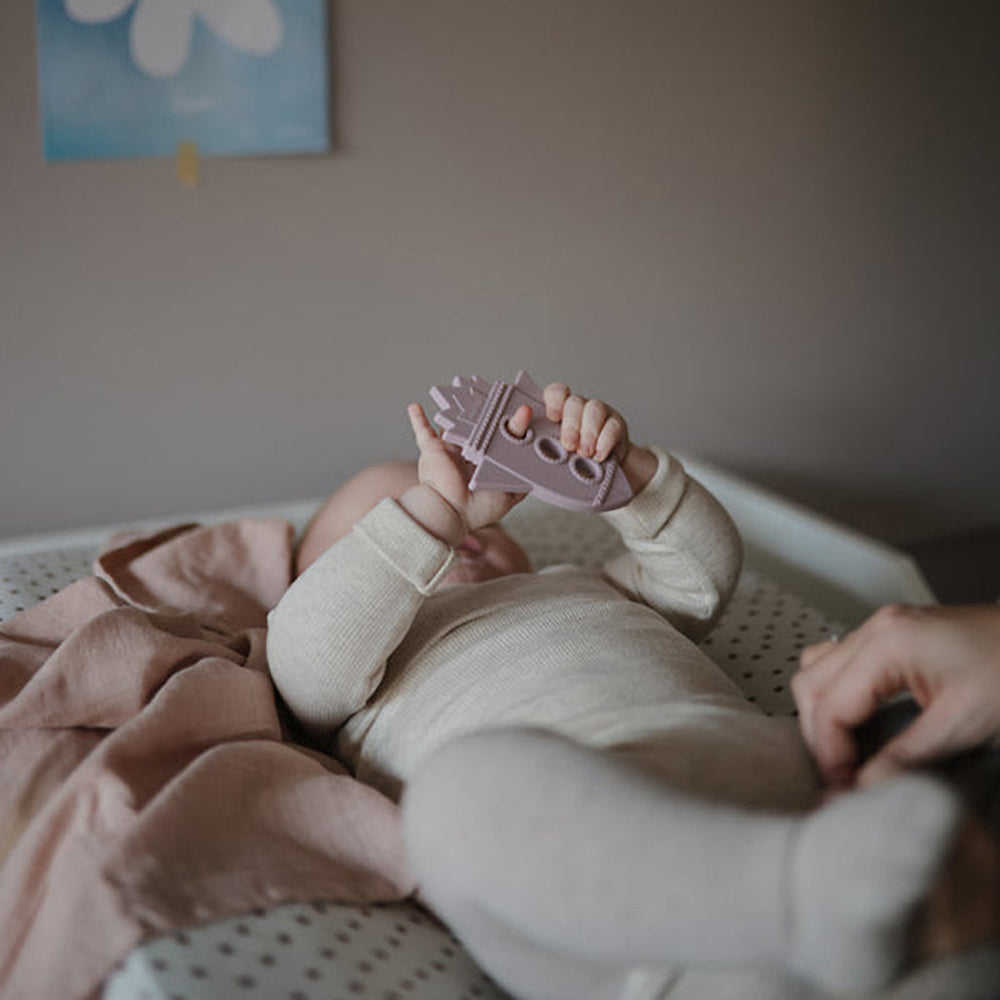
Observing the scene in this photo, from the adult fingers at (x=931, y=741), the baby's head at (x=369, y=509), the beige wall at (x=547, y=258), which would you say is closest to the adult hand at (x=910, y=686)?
the adult fingers at (x=931, y=741)

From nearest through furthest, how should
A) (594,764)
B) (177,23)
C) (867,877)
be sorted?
(867,877) < (594,764) < (177,23)

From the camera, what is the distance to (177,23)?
5.08 feet

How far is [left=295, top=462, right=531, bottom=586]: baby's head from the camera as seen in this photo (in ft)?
4.18

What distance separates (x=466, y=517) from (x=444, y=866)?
37cm

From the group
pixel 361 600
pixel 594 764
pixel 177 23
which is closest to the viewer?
pixel 594 764

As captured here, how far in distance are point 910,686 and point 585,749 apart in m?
0.24

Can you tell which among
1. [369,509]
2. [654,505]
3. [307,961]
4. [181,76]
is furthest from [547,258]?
[307,961]

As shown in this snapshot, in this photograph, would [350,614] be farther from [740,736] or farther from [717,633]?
[717,633]

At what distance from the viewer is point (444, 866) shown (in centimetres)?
68

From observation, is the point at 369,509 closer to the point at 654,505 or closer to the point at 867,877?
the point at 654,505

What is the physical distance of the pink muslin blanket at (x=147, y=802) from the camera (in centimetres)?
78

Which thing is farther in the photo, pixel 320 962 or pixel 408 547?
pixel 408 547

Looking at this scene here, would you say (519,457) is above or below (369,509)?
above

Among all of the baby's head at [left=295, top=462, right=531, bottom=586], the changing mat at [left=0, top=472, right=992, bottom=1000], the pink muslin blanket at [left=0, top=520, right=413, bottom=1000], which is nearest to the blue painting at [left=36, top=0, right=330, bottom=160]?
the baby's head at [left=295, top=462, right=531, bottom=586]
